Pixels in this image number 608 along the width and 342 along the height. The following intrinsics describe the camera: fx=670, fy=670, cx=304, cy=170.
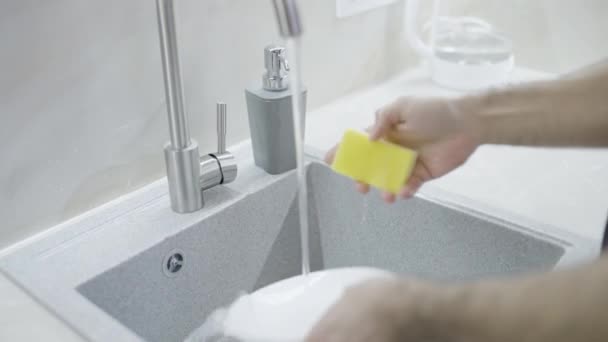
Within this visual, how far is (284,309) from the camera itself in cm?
74

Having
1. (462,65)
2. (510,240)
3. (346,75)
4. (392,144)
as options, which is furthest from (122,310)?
(462,65)

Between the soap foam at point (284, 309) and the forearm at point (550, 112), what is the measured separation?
209 millimetres

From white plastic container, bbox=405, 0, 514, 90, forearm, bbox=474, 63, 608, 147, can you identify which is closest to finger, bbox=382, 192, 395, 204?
forearm, bbox=474, 63, 608, 147

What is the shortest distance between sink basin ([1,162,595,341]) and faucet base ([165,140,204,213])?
0.02 meters

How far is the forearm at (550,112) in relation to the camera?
692 mm

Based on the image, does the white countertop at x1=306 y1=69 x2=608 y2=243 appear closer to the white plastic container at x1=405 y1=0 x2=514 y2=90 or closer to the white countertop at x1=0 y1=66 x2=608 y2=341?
the white countertop at x1=0 y1=66 x2=608 y2=341

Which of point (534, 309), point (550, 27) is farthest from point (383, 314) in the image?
point (550, 27)

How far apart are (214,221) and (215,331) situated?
0.47 ft

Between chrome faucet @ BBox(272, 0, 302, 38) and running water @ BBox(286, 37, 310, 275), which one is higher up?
chrome faucet @ BBox(272, 0, 302, 38)

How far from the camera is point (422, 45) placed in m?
1.27

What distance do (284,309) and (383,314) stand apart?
27cm

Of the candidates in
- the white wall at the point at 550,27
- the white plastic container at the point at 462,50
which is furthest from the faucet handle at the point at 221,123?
the white wall at the point at 550,27

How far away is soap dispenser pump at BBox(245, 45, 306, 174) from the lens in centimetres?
90

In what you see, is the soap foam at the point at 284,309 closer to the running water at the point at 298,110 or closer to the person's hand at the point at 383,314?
the running water at the point at 298,110
